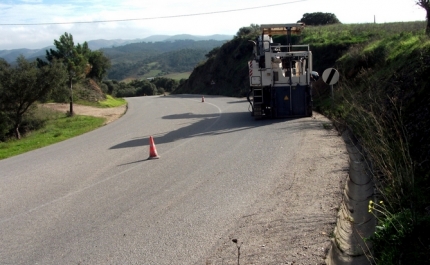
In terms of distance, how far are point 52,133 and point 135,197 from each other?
17.3m

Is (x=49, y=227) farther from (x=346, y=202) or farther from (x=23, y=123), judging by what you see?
(x=23, y=123)

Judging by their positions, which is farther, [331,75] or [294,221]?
[331,75]

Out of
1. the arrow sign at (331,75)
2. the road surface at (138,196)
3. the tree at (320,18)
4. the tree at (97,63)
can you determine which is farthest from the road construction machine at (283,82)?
the tree at (320,18)

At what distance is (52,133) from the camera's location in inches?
944

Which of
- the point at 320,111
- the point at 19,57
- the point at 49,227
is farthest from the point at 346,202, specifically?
the point at 19,57

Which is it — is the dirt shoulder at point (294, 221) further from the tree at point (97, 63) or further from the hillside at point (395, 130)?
the tree at point (97, 63)

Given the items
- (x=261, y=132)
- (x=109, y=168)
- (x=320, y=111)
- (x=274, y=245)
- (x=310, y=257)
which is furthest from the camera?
(x=320, y=111)

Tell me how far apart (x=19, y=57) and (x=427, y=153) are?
76.7 feet

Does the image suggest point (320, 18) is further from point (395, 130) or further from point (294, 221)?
point (294, 221)

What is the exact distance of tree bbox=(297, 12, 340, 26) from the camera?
203ft

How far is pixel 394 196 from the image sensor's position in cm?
641

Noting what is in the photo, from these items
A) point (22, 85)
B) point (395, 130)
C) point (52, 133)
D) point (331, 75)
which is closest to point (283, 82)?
point (331, 75)

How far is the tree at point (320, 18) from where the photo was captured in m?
61.9

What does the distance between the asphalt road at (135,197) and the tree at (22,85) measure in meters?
10.3
